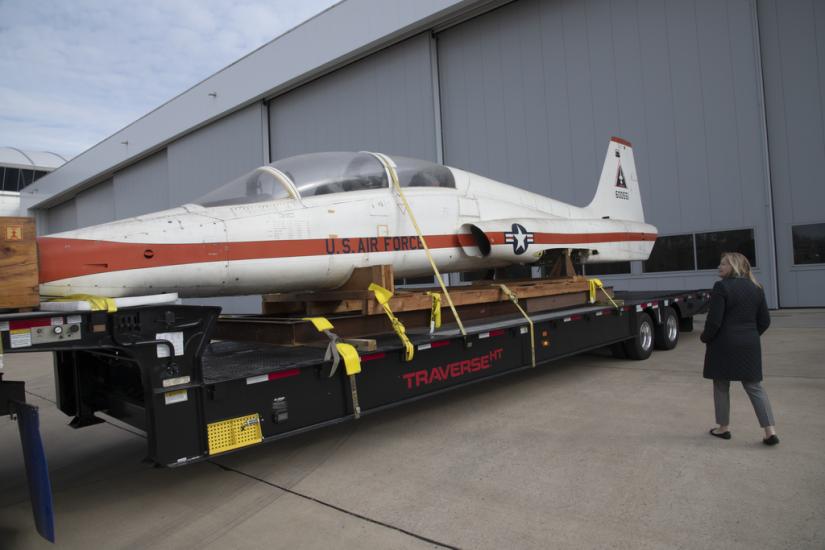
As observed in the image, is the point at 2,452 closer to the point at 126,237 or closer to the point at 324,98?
the point at 126,237

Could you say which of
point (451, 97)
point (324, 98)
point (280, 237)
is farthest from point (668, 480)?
point (324, 98)

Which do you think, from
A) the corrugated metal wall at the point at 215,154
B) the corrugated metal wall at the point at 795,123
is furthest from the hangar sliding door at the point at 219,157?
the corrugated metal wall at the point at 795,123

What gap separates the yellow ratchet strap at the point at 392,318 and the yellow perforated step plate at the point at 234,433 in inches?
59.7

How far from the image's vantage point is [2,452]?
5801 millimetres

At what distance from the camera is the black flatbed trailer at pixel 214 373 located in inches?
137

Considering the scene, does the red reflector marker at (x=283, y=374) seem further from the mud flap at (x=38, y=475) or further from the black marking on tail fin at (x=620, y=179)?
the black marking on tail fin at (x=620, y=179)

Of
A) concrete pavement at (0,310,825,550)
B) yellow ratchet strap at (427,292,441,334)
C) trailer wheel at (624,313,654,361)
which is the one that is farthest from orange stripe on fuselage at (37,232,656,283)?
trailer wheel at (624,313,654,361)

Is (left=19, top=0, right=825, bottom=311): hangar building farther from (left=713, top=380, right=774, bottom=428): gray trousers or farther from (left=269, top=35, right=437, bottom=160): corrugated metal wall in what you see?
(left=713, top=380, right=774, bottom=428): gray trousers

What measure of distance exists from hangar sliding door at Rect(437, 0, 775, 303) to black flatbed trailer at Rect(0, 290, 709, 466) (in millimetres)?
9362

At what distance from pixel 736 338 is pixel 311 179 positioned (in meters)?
4.34

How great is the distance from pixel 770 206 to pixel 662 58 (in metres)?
4.68

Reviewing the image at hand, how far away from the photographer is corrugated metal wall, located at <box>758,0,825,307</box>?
40.3 feet

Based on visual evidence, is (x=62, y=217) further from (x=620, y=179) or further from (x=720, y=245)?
(x=720, y=245)

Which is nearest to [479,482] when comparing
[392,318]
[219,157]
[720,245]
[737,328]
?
[392,318]
